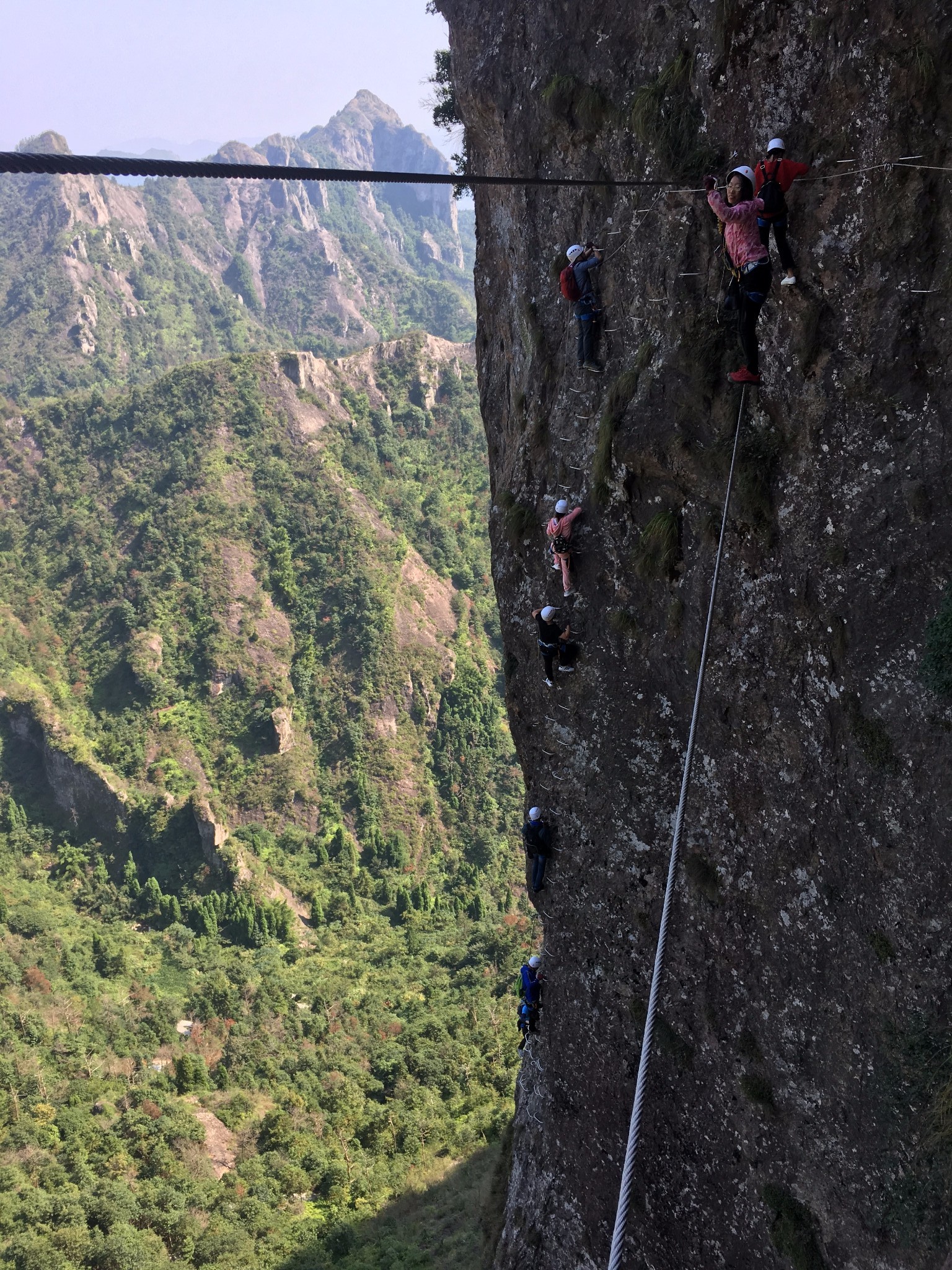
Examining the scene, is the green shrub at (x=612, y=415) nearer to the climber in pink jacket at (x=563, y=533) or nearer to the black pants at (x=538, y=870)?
the climber in pink jacket at (x=563, y=533)

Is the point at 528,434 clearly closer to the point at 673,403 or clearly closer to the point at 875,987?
the point at 673,403

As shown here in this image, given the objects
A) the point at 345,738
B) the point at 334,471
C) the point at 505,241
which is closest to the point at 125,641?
the point at 345,738

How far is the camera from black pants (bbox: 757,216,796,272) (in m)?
7.37

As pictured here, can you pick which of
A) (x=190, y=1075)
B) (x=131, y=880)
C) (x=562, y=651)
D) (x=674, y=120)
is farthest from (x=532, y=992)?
(x=131, y=880)

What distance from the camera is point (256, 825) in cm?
7131

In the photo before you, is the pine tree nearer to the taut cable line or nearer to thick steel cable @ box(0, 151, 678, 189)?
the taut cable line

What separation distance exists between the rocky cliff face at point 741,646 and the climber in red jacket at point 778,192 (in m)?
0.18

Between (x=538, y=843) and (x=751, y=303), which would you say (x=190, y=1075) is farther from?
(x=751, y=303)

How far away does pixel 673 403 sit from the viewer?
898 cm

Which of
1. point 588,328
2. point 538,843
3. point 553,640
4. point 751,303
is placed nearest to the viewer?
point 751,303

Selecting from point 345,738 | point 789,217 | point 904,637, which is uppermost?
point 789,217

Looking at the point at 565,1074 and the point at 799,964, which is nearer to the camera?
the point at 799,964

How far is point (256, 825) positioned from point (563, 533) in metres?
66.0

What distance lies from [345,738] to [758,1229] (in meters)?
72.0
